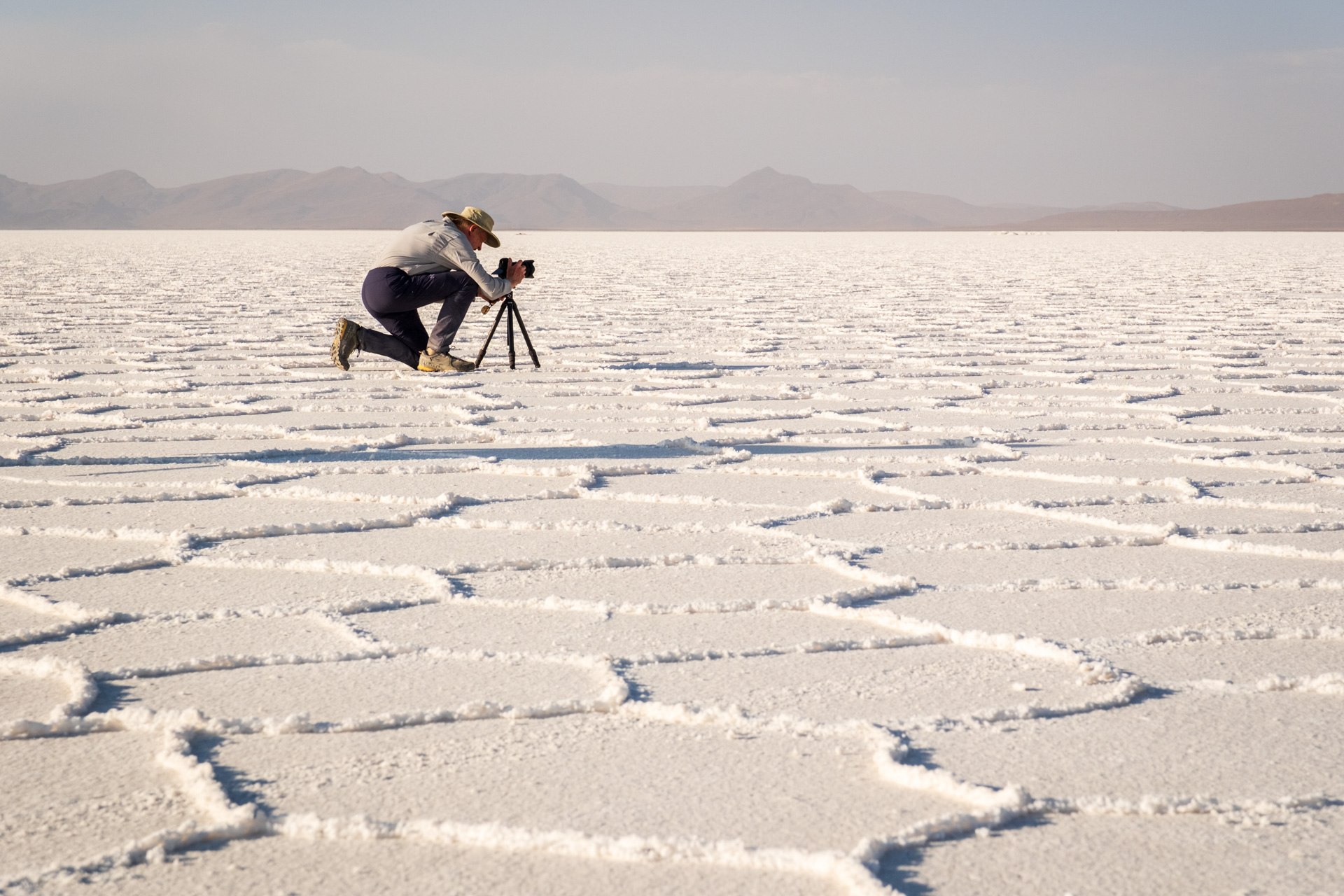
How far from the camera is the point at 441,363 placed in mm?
5023

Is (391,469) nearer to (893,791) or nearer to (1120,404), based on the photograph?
(893,791)

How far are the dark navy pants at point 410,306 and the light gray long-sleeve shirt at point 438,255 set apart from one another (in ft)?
0.13

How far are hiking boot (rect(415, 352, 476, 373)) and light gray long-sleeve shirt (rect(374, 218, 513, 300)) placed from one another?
1.14 ft

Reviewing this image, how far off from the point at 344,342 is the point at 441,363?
395 millimetres

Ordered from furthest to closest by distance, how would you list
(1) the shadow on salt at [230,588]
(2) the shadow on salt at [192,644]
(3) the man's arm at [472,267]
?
(3) the man's arm at [472,267], (1) the shadow on salt at [230,588], (2) the shadow on salt at [192,644]

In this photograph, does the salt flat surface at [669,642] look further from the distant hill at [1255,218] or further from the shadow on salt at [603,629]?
the distant hill at [1255,218]

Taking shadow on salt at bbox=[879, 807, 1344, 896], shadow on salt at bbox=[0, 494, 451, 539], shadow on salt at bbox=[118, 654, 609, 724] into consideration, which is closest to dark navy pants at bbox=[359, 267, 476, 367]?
shadow on salt at bbox=[0, 494, 451, 539]

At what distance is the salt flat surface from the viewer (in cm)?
119

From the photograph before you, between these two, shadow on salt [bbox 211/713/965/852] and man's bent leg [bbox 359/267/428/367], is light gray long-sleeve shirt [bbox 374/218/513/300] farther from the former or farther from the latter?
shadow on salt [bbox 211/713/965/852]

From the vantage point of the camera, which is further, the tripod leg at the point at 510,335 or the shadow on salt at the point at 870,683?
the tripod leg at the point at 510,335

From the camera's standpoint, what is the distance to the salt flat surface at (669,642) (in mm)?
1187

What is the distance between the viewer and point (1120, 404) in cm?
419

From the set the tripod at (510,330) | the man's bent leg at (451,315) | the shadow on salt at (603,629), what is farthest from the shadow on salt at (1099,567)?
the man's bent leg at (451,315)

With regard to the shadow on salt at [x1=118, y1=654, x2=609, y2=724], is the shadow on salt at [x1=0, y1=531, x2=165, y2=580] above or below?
above
